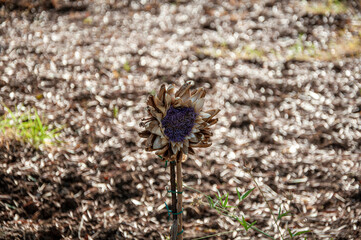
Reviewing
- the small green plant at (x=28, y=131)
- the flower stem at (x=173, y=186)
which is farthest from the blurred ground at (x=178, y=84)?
the flower stem at (x=173, y=186)

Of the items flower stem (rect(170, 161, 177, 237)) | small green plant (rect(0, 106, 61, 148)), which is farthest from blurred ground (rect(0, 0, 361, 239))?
flower stem (rect(170, 161, 177, 237))

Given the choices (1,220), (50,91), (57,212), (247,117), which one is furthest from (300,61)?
(1,220)

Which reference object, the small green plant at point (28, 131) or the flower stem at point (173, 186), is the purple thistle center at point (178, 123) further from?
the small green plant at point (28, 131)

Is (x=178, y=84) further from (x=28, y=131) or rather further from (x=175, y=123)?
(x=175, y=123)

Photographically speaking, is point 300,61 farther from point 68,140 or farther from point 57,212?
point 57,212

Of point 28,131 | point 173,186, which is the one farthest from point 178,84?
point 173,186

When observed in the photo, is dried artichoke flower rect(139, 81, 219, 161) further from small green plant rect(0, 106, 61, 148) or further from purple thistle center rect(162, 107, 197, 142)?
small green plant rect(0, 106, 61, 148)
